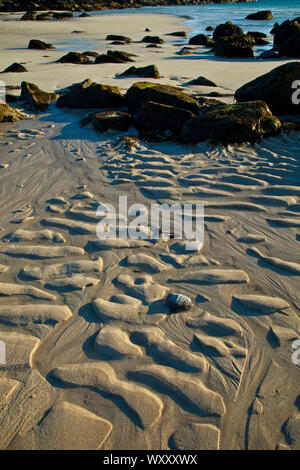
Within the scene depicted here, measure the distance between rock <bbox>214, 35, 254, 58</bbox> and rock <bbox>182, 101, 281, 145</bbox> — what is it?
8.45 metres

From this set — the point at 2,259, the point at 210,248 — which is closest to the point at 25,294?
the point at 2,259

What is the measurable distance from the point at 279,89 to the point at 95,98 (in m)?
3.28

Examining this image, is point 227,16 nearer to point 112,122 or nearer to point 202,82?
point 202,82

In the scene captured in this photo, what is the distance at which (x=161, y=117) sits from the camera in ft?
14.9

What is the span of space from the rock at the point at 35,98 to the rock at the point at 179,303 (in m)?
5.27

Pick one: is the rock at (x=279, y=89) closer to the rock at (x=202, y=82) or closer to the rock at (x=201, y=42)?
the rock at (x=202, y=82)

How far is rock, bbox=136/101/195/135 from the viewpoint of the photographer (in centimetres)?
453

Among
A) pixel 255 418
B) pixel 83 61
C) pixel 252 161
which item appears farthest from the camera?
pixel 83 61

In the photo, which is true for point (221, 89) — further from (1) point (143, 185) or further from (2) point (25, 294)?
(2) point (25, 294)

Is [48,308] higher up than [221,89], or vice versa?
[221,89]

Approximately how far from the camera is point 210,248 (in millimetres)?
2498

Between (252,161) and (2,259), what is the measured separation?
3115mm

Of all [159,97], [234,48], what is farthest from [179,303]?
[234,48]

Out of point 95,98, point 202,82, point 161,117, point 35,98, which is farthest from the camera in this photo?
point 202,82
